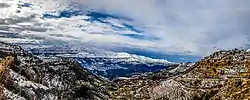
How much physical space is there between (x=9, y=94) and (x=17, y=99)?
4.68 meters

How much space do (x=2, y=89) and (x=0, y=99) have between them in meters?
9.43

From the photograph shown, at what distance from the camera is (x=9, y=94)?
196500 millimetres

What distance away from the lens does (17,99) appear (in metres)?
198

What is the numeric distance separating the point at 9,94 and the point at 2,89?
406cm

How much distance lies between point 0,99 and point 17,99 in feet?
39.7

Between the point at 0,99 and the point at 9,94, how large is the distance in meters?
9.23

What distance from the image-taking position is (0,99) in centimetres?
18750
